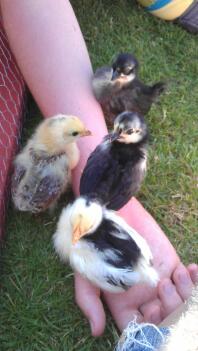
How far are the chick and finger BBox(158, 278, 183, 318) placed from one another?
1.43ft

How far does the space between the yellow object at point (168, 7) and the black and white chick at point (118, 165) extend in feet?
2.66

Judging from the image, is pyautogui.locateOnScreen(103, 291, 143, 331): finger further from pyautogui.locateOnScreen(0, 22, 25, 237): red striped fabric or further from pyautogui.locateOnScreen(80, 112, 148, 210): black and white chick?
pyautogui.locateOnScreen(0, 22, 25, 237): red striped fabric

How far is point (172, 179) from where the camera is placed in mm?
1948

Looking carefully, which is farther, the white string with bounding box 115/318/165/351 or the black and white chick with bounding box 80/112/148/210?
the black and white chick with bounding box 80/112/148/210

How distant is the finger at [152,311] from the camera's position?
149cm

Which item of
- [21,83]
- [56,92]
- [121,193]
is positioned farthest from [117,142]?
[21,83]

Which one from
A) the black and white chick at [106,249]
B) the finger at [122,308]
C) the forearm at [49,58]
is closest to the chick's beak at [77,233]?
the black and white chick at [106,249]

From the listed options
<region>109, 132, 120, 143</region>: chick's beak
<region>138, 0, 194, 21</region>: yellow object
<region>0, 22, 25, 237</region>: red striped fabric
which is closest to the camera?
<region>109, 132, 120, 143</region>: chick's beak

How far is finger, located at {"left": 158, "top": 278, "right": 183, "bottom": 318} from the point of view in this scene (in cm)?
150

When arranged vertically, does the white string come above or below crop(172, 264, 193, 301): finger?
above

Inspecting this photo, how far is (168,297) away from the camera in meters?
1.53

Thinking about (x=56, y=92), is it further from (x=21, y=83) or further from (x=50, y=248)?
(x=50, y=248)

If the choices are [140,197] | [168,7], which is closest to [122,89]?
[140,197]

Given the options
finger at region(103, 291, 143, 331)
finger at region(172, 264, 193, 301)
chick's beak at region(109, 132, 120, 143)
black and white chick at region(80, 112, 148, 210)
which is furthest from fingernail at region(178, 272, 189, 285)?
chick's beak at region(109, 132, 120, 143)
